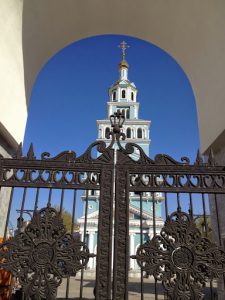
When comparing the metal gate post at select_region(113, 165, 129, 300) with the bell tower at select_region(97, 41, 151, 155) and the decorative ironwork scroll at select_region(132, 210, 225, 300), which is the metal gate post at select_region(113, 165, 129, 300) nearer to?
the decorative ironwork scroll at select_region(132, 210, 225, 300)

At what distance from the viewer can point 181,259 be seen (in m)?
3.09

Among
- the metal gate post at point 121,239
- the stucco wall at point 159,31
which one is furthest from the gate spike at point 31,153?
the stucco wall at point 159,31

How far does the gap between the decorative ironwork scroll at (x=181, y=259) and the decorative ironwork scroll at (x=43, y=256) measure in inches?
29.4

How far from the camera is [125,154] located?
355cm

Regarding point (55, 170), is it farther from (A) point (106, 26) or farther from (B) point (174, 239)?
(A) point (106, 26)

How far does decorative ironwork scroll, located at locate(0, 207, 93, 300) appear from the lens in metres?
2.99

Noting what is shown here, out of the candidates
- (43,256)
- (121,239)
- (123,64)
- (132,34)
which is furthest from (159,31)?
(123,64)

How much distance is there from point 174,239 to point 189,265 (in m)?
0.31

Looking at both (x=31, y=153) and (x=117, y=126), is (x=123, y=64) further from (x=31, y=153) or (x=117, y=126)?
(x=31, y=153)

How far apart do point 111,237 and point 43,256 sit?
0.79 metres

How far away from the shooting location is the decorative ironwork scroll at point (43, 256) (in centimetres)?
299

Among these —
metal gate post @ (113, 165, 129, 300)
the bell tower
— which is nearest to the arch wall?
metal gate post @ (113, 165, 129, 300)

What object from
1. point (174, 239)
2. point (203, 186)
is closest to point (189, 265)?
point (174, 239)

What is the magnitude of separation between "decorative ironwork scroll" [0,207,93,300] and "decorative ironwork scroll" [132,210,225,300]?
747 mm
